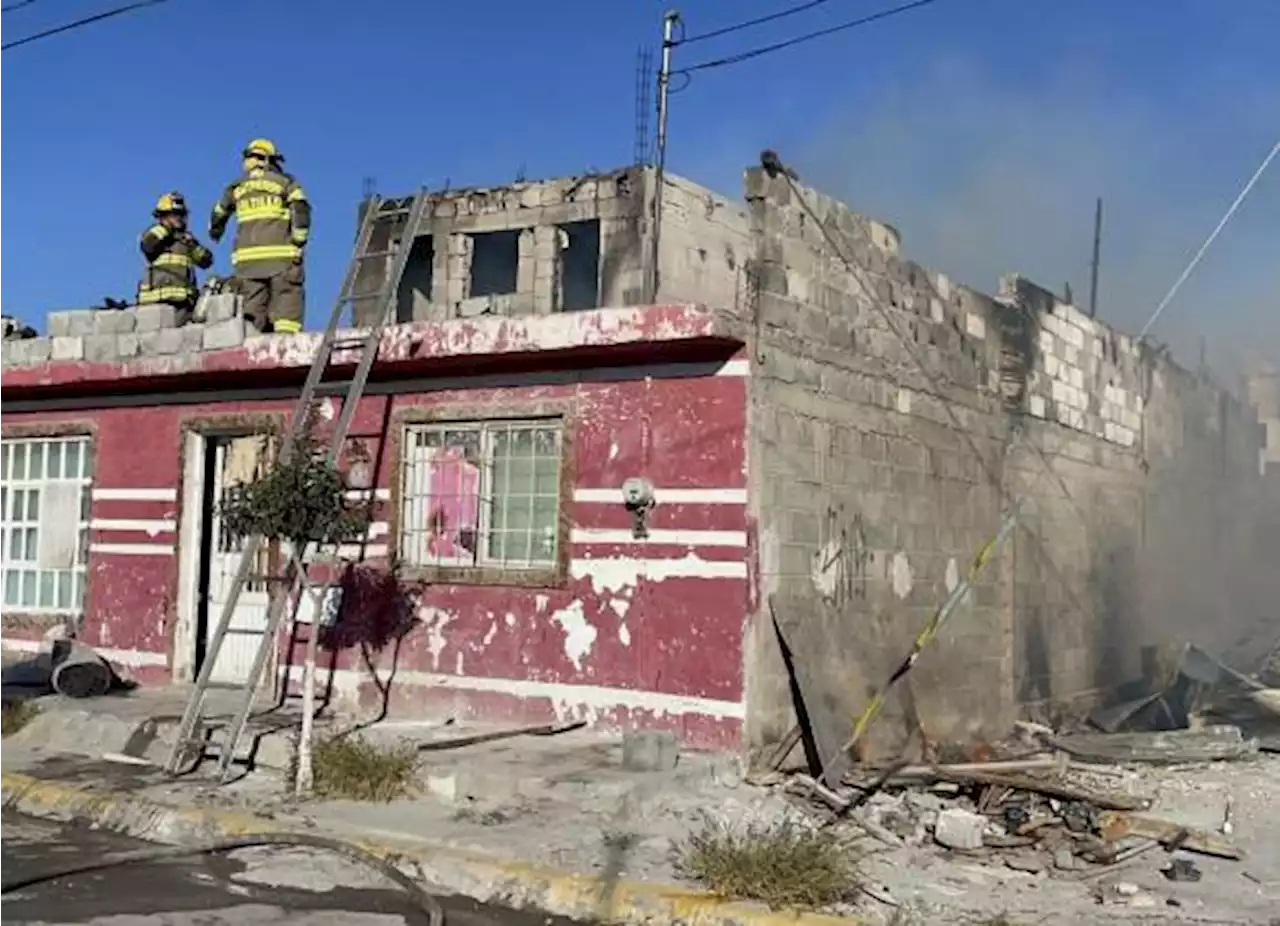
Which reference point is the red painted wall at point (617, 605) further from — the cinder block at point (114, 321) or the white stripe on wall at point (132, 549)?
the cinder block at point (114, 321)

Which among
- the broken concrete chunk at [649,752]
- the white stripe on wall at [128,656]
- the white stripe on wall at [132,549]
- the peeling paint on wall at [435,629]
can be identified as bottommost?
the broken concrete chunk at [649,752]

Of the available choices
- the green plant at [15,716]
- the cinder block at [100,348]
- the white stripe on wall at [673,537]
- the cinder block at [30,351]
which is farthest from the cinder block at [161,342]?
the white stripe on wall at [673,537]

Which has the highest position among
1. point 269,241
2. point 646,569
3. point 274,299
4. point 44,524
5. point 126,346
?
point 269,241

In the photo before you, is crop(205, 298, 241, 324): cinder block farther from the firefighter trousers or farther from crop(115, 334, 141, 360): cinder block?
crop(115, 334, 141, 360): cinder block

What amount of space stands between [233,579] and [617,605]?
448 centimetres

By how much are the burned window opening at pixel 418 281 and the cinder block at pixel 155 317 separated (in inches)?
490

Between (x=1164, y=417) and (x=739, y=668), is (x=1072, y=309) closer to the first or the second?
(x=1164, y=417)

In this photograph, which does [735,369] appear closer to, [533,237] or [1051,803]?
[1051,803]

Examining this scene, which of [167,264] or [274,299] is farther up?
[167,264]

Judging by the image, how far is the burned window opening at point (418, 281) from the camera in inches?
1054

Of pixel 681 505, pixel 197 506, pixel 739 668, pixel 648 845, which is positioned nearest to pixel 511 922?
pixel 648 845

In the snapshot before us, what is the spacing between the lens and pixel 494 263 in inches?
1057

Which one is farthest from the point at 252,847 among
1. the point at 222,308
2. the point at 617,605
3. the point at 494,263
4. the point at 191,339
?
the point at 494,263

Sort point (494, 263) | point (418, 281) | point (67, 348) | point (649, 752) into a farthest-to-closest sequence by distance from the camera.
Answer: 1. point (418, 281)
2. point (494, 263)
3. point (67, 348)
4. point (649, 752)
